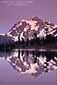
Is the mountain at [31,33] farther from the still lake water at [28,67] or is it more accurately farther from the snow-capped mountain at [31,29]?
the still lake water at [28,67]

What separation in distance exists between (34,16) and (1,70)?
78 cm

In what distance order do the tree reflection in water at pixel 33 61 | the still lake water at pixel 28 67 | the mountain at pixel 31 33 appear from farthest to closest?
1. the mountain at pixel 31 33
2. the tree reflection in water at pixel 33 61
3. the still lake water at pixel 28 67

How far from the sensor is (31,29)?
115 inches

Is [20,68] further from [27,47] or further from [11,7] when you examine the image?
[11,7]

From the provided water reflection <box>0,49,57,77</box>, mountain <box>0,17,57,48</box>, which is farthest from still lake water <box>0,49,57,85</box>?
mountain <box>0,17,57,48</box>

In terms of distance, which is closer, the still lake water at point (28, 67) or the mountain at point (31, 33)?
the still lake water at point (28, 67)

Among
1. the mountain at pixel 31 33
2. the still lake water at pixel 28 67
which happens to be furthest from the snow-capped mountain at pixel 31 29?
the still lake water at pixel 28 67

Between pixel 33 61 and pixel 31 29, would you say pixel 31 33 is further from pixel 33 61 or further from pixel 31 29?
pixel 33 61

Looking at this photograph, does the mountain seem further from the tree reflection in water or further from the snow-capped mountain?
the tree reflection in water

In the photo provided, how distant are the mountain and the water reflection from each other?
0.44 ft

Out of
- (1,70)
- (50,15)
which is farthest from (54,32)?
(1,70)

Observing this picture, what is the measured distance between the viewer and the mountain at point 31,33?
2855 mm

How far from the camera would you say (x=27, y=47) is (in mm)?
2879

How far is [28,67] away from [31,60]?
197mm
